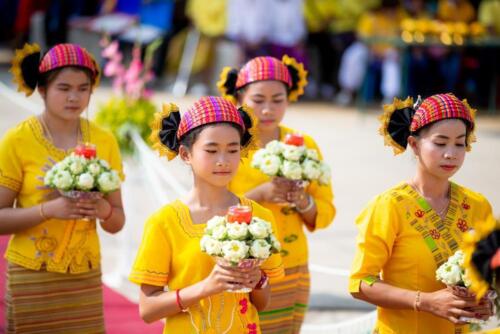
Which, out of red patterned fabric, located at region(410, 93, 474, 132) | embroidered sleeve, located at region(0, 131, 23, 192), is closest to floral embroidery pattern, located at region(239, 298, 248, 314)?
red patterned fabric, located at region(410, 93, 474, 132)

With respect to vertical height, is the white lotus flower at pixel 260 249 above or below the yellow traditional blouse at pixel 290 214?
below

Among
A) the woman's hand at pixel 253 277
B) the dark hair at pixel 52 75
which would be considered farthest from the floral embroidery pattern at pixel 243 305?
the dark hair at pixel 52 75

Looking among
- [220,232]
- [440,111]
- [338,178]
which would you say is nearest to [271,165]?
[440,111]

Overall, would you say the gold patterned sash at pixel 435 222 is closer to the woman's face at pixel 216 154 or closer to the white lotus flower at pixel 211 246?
the woman's face at pixel 216 154

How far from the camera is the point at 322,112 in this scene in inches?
674

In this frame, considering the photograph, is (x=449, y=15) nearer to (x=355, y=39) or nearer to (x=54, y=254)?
(x=355, y=39)

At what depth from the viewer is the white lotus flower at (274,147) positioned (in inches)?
214

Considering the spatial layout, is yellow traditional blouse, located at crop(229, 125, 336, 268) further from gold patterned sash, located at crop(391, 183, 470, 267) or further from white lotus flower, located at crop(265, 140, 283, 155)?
gold patterned sash, located at crop(391, 183, 470, 267)

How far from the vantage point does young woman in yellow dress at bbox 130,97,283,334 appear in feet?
13.4

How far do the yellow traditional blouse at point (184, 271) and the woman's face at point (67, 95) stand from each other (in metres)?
1.34

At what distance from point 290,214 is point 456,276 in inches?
69.2

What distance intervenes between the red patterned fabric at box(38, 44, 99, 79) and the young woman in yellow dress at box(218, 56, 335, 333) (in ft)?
3.13

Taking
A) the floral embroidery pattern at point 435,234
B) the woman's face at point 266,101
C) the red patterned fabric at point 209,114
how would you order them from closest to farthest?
the red patterned fabric at point 209,114 → the floral embroidery pattern at point 435,234 → the woman's face at point 266,101

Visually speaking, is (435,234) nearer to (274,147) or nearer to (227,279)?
(227,279)
